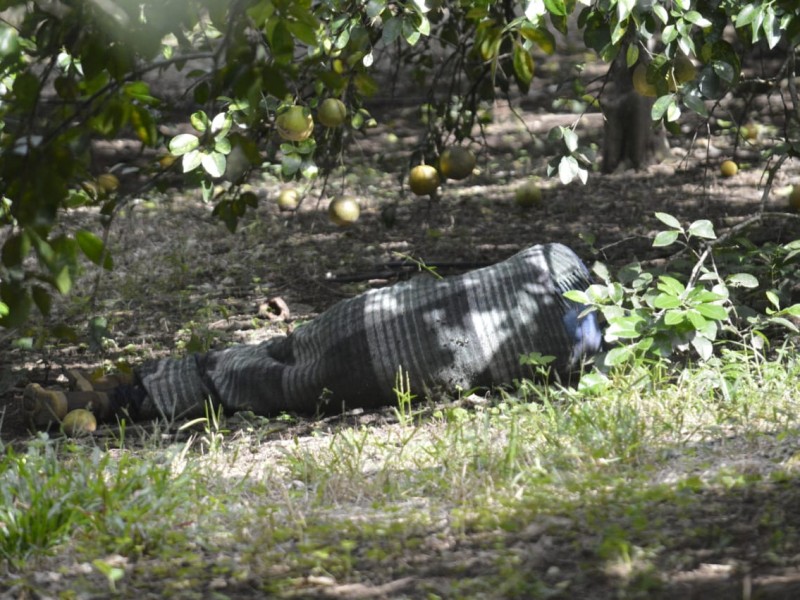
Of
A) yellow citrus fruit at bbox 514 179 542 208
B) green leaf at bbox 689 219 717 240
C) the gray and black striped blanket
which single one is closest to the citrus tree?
green leaf at bbox 689 219 717 240

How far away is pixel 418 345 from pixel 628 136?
430cm

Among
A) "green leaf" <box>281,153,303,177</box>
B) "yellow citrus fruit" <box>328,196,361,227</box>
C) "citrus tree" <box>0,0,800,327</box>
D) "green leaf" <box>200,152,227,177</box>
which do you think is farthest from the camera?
"yellow citrus fruit" <box>328,196,361,227</box>

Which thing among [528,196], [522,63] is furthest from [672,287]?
[528,196]

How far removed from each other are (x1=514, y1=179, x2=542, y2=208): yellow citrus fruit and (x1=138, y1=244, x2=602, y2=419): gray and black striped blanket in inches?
108

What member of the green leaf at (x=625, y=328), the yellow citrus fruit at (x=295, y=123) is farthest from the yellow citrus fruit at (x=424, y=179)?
the green leaf at (x=625, y=328)

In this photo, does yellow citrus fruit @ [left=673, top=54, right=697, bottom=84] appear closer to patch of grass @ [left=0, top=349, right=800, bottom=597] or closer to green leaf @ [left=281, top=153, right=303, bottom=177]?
patch of grass @ [left=0, top=349, right=800, bottom=597]

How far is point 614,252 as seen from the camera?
20.3ft

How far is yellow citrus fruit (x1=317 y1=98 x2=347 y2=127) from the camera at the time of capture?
4406 millimetres

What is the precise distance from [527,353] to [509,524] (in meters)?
1.59

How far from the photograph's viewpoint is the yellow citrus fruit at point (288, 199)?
7.56m

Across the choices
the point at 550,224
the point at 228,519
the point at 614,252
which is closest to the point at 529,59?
the point at 228,519

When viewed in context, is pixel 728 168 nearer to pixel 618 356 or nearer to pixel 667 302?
pixel 667 302

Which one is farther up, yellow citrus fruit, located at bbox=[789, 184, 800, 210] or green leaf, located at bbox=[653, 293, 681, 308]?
yellow citrus fruit, located at bbox=[789, 184, 800, 210]

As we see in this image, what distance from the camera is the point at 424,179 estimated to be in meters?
5.50
